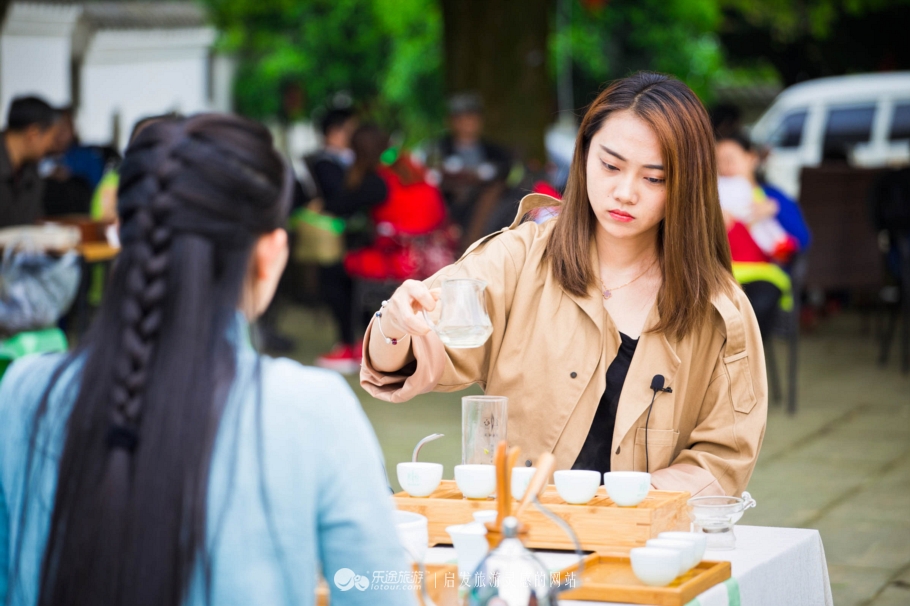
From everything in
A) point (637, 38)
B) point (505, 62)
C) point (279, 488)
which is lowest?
point (637, 38)

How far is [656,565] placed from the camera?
72.3 inches

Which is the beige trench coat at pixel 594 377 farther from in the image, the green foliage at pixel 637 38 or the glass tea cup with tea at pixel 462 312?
the green foliage at pixel 637 38

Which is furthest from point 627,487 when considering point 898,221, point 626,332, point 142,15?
point 142,15

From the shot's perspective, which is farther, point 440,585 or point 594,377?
point 594,377

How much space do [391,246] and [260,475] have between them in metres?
6.98

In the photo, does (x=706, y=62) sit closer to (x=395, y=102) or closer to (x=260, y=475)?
(x=395, y=102)

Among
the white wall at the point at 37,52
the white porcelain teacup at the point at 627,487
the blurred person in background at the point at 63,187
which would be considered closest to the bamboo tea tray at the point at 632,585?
the white porcelain teacup at the point at 627,487

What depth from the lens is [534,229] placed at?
9.39ft

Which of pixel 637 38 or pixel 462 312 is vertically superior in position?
pixel 462 312

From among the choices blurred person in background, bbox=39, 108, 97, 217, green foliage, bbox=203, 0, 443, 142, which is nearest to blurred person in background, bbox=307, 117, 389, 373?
blurred person in background, bbox=39, 108, 97, 217

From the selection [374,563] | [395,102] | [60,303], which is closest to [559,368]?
[374,563]

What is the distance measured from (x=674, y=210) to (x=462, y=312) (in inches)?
25.4

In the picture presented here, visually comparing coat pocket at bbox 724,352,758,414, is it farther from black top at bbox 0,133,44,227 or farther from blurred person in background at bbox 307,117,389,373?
blurred person in background at bbox 307,117,389,373

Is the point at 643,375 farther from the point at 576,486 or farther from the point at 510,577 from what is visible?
the point at 510,577
